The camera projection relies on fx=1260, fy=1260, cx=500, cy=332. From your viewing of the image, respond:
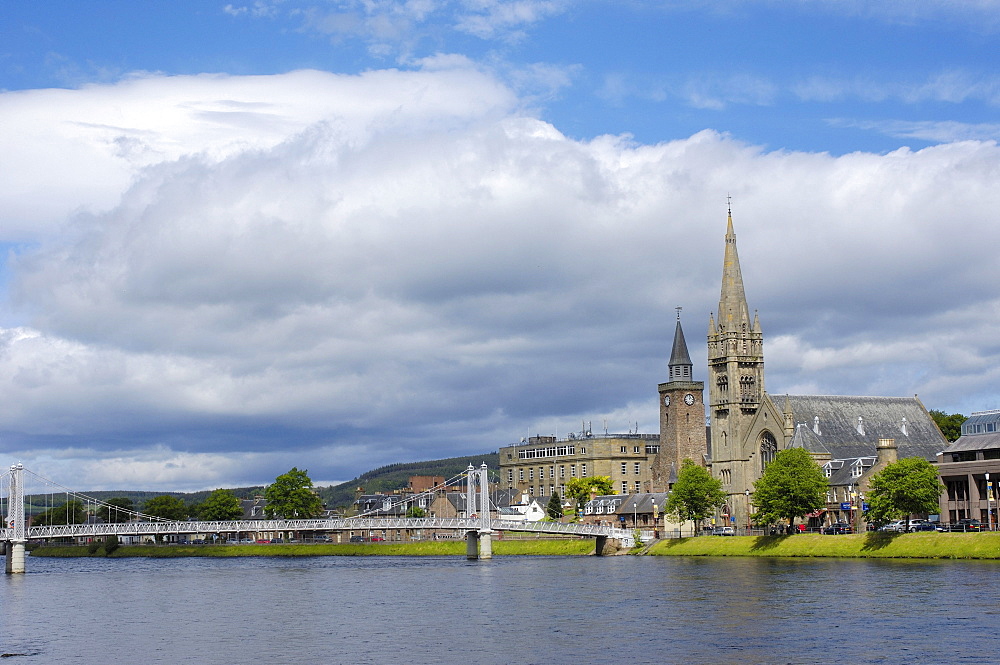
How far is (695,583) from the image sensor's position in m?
88.5

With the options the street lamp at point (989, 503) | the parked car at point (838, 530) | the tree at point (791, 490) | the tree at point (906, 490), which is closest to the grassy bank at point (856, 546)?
the parked car at point (838, 530)

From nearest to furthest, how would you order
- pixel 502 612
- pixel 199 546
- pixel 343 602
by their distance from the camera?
1. pixel 502 612
2. pixel 343 602
3. pixel 199 546

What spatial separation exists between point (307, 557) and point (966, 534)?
9568 centimetres

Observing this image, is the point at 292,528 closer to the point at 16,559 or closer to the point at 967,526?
the point at 16,559

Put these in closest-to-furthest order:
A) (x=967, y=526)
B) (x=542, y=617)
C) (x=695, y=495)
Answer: (x=542, y=617) → (x=967, y=526) → (x=695, y=495)

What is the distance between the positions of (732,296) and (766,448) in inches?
935

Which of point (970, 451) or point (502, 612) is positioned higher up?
point (970, 451)

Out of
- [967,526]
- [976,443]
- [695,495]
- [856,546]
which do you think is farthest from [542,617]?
[695,495]

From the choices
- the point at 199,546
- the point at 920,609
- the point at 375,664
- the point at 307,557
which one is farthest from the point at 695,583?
the point at 199,546

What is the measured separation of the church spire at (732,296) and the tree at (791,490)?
51231 millimetres

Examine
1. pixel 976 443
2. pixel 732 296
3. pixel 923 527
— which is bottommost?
pixel 923 527

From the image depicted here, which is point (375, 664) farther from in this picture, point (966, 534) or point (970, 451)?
point (970, 451)

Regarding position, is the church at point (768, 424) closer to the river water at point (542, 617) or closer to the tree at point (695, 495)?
the tree at point (695, 495)

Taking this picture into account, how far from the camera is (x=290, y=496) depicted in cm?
17612
